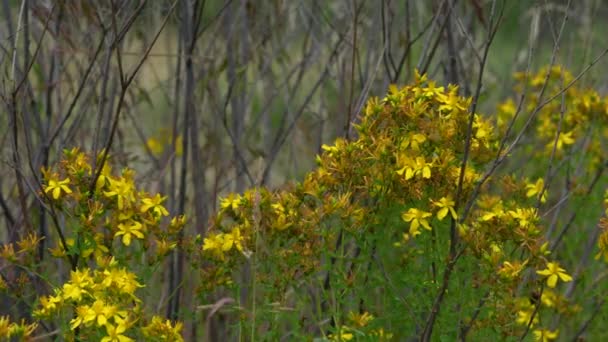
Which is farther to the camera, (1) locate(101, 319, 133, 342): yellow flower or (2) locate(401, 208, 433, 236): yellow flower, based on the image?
(2) locate(401, 208, 433, 236): yellow flower

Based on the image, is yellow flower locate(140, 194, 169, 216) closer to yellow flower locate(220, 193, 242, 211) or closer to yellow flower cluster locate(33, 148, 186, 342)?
yellow flower cluster locate(33, 148, 186, 342)

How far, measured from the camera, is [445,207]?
2.22m

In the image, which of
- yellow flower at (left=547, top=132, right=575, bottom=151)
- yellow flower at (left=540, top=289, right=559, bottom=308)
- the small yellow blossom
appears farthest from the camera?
yellow flower at (left=547, top=132, right=575, bottom=151)

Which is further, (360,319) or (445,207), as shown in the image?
(360,319)

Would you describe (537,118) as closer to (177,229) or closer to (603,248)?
(603,248)

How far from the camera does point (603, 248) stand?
7.42 feet

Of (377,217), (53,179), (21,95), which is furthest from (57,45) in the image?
(377,217)

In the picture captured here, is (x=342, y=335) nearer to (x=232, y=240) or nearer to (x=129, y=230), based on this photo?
(x=232, y=240)

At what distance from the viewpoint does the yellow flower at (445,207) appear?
2202 mm

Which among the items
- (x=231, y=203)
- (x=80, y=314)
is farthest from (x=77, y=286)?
(x=231, y=203)

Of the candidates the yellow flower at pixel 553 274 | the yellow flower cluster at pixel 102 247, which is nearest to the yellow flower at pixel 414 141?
the yellow flower at pixel 553 274

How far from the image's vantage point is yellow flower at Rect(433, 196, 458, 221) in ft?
7.22

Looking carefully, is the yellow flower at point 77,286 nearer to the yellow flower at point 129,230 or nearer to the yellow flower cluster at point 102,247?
the yellow flower cluster at point 102,247

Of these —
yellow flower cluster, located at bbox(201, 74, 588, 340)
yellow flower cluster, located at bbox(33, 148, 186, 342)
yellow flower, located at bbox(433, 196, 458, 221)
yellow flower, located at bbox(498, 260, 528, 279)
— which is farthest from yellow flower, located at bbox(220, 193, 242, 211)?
yellow flower, located at bbox(498, 260, 528, 279)
